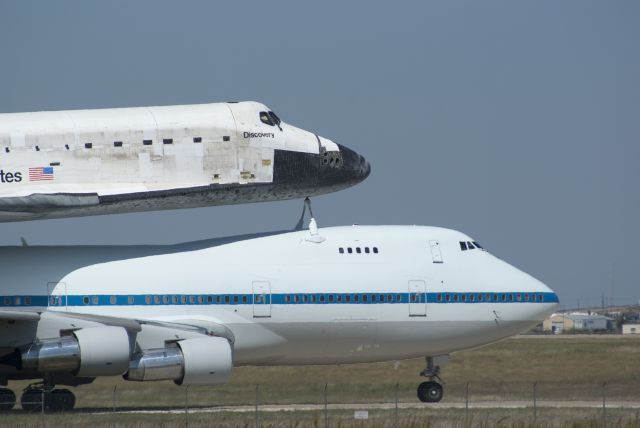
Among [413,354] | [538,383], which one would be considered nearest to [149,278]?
[413,354]

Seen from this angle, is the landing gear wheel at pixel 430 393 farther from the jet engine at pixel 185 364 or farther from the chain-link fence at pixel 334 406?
the jet engine at pixel 185 364

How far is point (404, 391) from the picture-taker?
4175 centimetres

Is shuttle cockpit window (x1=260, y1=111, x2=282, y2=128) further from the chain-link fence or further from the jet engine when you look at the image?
the chain-link fence

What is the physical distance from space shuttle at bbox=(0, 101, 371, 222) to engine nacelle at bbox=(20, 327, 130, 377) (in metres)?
3.09

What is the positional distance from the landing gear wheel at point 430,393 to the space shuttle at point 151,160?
6801 millimetres

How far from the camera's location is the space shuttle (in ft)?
110

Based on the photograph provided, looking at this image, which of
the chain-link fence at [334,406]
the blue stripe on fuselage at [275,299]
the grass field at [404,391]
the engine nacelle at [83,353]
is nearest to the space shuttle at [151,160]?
the blue stripe on fuselage at [275,299]

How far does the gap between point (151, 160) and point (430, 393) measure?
34.2 feet

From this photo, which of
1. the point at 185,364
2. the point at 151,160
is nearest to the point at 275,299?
the point at 185,364

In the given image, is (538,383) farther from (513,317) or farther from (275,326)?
(275,326)

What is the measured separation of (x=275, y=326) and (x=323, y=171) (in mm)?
4354

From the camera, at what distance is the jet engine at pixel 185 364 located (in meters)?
34.0

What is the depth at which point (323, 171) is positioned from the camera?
35500 mm

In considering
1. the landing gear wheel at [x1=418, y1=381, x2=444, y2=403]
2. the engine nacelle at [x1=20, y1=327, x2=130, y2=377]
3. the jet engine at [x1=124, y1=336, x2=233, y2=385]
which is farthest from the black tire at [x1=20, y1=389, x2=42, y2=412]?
the landing gear wheel at [x1=418, y1=381, x2=444, y2=403]
